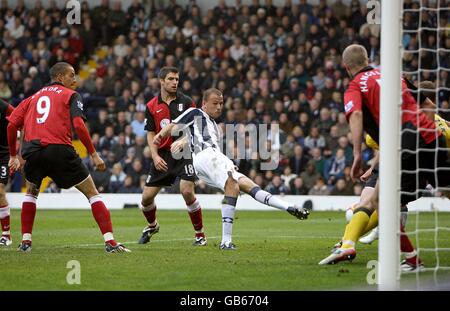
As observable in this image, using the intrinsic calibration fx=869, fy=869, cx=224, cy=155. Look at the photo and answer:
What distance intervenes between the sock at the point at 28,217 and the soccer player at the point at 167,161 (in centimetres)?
170

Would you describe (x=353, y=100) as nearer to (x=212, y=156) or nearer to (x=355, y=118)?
(x=355, y=118)

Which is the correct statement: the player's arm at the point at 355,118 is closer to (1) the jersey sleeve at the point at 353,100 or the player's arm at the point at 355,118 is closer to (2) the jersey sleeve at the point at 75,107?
(1) the jersey sleeve at the point at 353,100

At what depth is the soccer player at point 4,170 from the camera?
38.2 feet

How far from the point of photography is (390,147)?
709 centimetres

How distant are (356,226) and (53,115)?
12.3ft

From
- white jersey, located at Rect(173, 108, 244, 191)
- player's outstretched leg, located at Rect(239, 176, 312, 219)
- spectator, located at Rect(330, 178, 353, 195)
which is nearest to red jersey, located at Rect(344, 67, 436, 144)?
player's outstretched leg, located at Rect(239, 176, 312, 219)

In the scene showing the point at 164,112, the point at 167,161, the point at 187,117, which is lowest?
the point at 167,161

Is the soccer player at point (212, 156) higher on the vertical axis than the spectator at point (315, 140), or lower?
lower

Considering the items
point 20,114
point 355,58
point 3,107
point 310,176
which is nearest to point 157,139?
point 20,114

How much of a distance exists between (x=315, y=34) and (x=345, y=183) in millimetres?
5392

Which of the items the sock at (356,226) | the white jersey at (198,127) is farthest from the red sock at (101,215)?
the sock at (356,226)

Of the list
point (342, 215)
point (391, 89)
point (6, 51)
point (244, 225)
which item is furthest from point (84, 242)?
point (6, 51)
